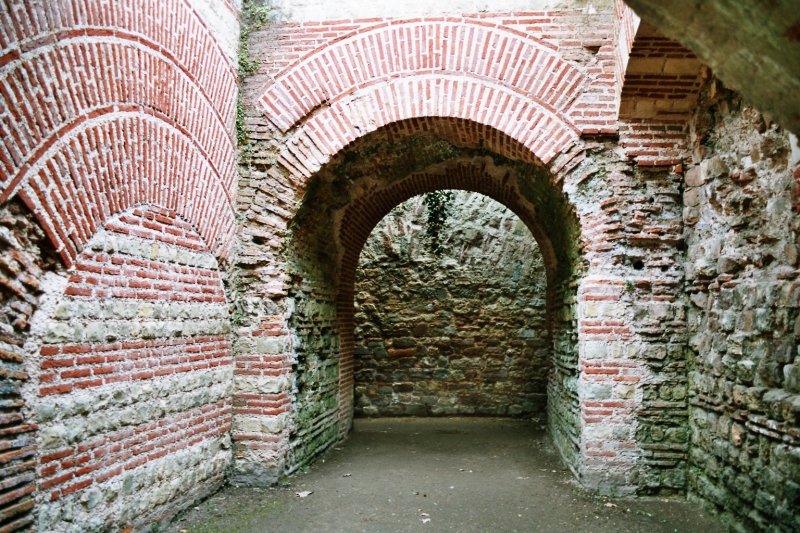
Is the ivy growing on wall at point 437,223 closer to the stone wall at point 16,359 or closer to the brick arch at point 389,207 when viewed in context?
the brick arch at point 389,207

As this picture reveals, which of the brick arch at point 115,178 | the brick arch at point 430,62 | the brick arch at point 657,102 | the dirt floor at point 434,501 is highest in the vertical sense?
the brick arch at point 430,62

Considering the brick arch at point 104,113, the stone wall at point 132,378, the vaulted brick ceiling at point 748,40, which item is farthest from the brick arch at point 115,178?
the vaulted brick ceiling at point 748,40

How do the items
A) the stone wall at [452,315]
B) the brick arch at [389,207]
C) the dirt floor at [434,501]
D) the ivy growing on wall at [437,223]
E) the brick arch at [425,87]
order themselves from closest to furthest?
the dirt floor at [434,501] → the brick arch at [425,87] → the brick arch at [389,207] → the stone wall at [452,315] → the ivy growing on wall at [437,223]

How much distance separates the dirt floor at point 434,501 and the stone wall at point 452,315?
7.31 feet

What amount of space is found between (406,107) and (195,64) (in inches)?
69.4

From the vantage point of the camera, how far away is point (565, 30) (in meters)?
4.82

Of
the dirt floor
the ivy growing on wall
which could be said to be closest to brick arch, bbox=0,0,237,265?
the dirt floor

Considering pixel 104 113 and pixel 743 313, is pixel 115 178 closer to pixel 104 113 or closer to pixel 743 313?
pixel 104 113

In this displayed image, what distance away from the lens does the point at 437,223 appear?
8.86 metres

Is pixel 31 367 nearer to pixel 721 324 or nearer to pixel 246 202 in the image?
pixel 246 202

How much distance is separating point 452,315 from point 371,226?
8.40ft

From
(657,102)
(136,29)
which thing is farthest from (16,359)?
(657,102)

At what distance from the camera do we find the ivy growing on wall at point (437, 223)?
8828 millimetres

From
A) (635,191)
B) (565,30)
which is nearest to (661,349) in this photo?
(635,191)
